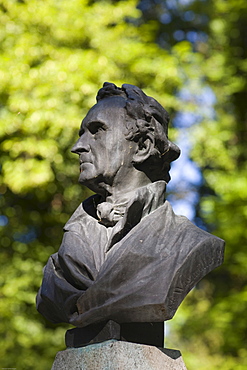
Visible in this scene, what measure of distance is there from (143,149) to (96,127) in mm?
339

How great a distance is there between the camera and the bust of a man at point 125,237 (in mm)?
3416

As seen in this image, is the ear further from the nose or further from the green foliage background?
the green foliage background

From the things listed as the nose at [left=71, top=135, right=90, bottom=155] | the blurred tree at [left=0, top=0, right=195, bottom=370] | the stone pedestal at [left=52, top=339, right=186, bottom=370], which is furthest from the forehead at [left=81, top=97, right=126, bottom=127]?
the blurred tree at [left=0, top=0, right=195, bottom=370]

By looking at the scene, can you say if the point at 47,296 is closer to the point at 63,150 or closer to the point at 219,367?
the point at 63,150

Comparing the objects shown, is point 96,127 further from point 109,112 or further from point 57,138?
point 57,138

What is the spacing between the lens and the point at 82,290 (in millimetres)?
3584

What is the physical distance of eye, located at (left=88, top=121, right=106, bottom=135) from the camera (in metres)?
3.88

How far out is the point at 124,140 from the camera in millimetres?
3852

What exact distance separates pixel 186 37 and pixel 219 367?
23.6ft

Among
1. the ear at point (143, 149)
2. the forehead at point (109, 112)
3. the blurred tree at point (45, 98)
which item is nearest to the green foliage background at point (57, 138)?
the blurred tree at point (45, 98)

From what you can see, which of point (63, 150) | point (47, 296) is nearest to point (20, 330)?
point (63, 150)

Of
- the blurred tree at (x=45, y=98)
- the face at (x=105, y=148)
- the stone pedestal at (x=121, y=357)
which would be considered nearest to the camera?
the stone pedestal at (x=121, y=357)

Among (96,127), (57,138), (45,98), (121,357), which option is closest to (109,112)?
(96,127)

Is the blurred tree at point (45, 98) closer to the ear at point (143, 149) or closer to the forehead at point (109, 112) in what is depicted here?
the forehead at point (109, 112)
